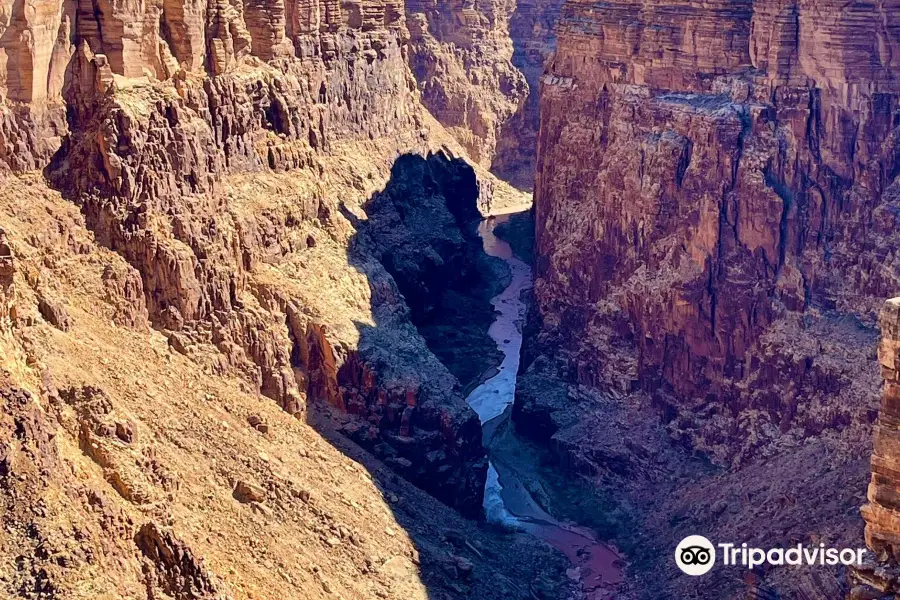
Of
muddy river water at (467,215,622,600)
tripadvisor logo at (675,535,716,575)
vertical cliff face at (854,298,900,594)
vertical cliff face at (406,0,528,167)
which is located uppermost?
vertical cliff face at (854,298,900,594)

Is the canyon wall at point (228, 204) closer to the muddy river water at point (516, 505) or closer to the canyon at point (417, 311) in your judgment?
the canyon at point (417, 311)

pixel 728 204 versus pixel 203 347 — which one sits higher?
pixel 728 204

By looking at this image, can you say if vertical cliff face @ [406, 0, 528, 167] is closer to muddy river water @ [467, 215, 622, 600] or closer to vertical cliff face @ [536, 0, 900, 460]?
muddy river water @ [467, 215, 622, 600]

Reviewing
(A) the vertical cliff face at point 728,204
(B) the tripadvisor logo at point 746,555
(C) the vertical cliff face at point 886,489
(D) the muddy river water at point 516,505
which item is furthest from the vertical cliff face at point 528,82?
(C) the vertical cliff face at point 886,489

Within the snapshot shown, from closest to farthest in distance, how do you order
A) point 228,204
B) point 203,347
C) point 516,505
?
point 203,347 < point 228,204 < point 516,505

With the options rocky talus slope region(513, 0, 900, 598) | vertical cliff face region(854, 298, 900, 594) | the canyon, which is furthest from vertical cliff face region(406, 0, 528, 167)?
vertical cliff face region(854, 298, 900, 594)

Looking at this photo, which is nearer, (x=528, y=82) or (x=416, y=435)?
(x=416, y=435)

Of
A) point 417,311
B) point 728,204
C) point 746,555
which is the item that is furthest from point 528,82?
point 746,555

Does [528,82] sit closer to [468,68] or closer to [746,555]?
[468,68]
